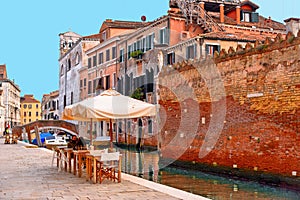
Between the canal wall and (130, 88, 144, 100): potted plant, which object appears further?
(130, 88, 144, 100): potted plant

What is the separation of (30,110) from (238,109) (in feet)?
364

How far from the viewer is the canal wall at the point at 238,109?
1226 centimetres

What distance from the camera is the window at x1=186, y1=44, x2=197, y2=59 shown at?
23469 mm

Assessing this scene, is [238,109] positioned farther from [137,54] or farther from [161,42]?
[137,54]

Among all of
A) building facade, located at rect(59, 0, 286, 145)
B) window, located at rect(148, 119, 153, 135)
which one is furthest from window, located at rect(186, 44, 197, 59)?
window, located at rect(148, 119, 153, 135)

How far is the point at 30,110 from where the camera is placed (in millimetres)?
119375

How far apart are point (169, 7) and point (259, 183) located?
19.5m

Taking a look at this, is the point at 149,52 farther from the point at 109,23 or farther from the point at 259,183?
the point at 259,183

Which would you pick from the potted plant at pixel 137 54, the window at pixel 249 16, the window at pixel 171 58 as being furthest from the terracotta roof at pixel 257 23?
the potted plant at pixel 137 54

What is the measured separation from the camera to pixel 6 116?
281 ft

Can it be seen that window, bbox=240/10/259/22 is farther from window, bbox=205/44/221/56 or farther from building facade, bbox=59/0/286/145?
window, bbox=205/44/221/56

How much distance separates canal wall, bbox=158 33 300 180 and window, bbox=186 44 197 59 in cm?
492

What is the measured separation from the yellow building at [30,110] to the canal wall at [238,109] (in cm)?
10555

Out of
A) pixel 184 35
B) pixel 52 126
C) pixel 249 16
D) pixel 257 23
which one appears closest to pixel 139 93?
pixel 184 35
